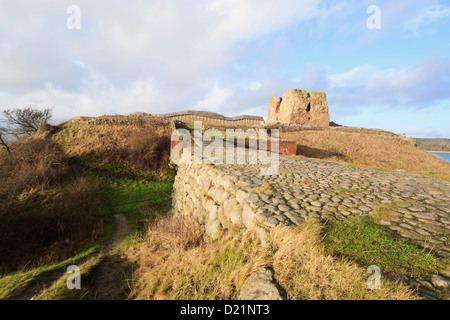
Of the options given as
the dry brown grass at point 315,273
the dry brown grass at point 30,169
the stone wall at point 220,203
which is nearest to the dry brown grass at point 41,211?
the dry brown grass at point 30,169

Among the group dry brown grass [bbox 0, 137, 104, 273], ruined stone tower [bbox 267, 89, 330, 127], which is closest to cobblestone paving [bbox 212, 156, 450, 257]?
dry brown grass [bbox 0, 137, 104, 273]

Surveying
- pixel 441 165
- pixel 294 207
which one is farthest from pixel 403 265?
pixel 441 165

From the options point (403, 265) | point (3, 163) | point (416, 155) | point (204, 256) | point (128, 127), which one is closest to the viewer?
point (403, 265)

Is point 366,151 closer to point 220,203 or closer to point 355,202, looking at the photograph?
point 355,202

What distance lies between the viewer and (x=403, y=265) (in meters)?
2.14

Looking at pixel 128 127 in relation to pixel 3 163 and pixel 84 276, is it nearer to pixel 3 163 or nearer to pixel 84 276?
pixel 3 163

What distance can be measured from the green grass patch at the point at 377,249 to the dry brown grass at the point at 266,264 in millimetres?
252

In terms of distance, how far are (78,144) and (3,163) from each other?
4854mm

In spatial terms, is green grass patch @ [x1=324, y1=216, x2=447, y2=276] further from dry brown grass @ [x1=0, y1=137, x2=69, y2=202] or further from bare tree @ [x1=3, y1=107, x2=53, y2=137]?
bare tree @ [x1=3, y1=107, x2=53, y2=137]

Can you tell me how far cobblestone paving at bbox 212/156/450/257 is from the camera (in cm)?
291

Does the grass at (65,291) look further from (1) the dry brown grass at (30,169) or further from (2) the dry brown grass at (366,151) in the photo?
(2) the dry brown grass at (366,151)

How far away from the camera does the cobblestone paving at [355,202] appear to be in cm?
291

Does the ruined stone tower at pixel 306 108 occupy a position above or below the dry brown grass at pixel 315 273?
above

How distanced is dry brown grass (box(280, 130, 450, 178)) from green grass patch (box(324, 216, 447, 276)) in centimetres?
1270
